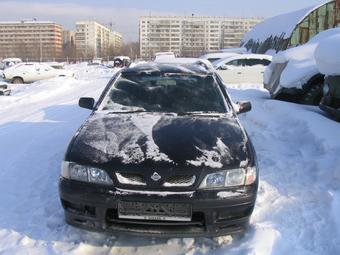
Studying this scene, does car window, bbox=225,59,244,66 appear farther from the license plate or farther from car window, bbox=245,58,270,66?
the license plate

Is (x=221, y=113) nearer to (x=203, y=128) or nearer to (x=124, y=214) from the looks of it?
(x=203, y=128)

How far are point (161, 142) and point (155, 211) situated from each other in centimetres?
68

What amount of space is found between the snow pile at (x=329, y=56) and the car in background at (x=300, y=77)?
204cm

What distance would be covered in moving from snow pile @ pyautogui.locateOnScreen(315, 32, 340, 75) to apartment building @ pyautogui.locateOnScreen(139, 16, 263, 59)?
9498cm

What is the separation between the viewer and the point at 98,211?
148 inches

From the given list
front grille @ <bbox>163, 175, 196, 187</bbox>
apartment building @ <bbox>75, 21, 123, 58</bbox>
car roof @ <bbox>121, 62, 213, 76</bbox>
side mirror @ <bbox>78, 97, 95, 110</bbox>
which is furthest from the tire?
apartment building @ <bbox>75, 21, 123, 58</bbox>

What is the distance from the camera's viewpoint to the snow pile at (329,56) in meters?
8.04

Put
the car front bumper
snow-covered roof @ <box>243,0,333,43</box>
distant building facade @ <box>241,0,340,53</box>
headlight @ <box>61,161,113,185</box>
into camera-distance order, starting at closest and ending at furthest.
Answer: the car front bumper < headlight @ <box>61,161,113,185</box> < distant building facade @ <box>241,0,340,53</box> < snow-covered roof @ <box>243,0,333,43</box>

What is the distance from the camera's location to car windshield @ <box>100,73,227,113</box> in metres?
5.19

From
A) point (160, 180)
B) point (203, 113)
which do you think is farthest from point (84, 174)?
point (203, 113)

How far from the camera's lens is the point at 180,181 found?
3754mm

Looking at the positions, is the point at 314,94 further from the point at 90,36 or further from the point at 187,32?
the point at 90,36

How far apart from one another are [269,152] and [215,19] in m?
106

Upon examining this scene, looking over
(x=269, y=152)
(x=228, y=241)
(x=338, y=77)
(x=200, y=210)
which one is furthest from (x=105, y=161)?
(x=338, y=77)
